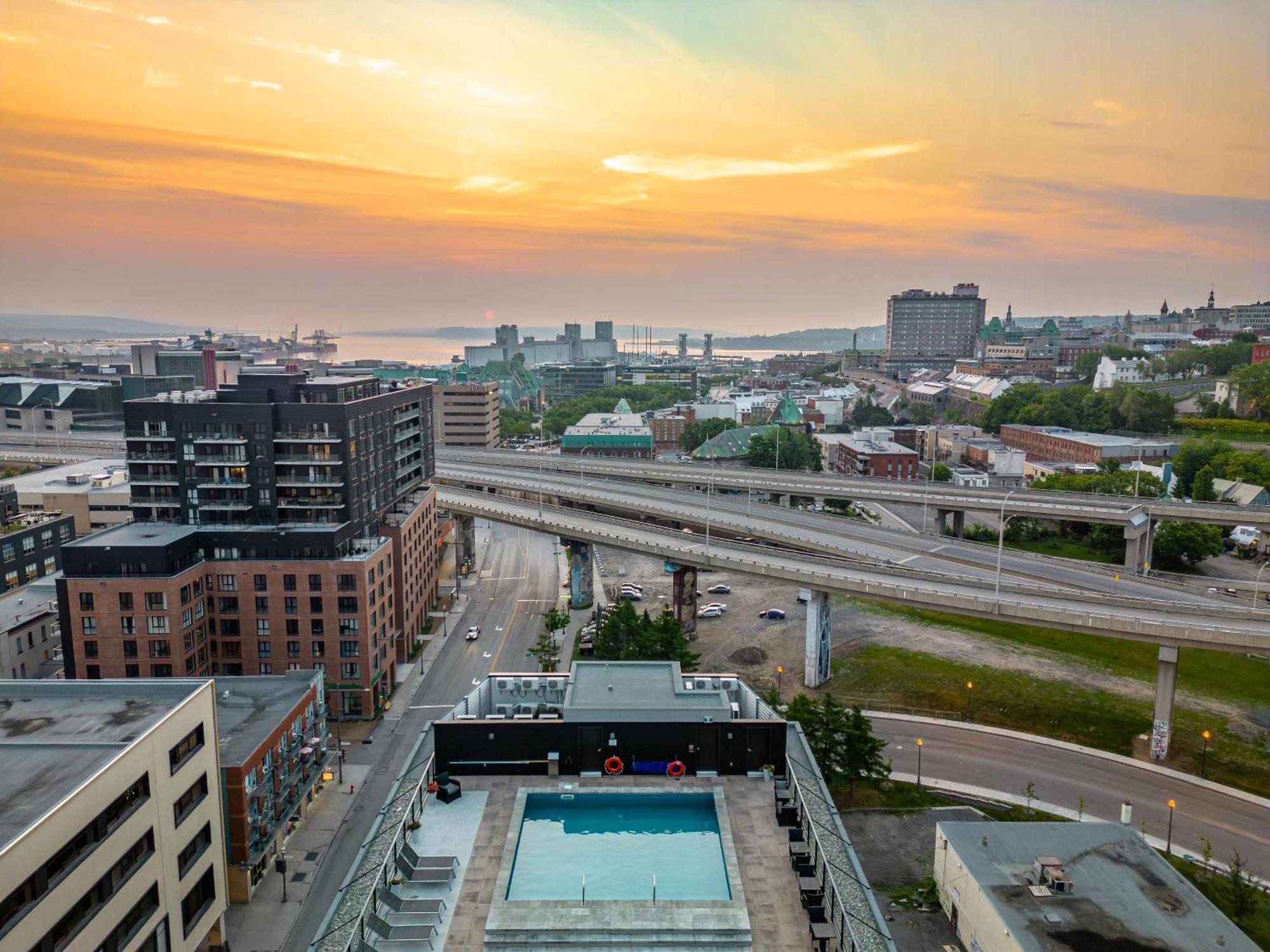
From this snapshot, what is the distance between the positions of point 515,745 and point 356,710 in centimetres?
3193

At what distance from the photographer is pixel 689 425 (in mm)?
199750

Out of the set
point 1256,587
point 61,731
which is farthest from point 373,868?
point 1256,587

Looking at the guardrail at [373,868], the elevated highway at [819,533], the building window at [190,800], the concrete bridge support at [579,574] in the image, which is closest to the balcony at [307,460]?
the concrete bridge support at [579,574]

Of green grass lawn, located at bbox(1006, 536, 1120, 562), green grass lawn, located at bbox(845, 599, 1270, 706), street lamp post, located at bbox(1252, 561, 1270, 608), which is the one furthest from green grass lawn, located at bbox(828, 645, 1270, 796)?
green grass lawn, located at bbox(1006, 536, 1120, 562)

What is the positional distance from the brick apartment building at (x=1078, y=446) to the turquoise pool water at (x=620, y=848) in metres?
126

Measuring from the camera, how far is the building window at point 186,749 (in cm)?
3209

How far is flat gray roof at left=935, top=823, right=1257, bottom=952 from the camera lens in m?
31.1

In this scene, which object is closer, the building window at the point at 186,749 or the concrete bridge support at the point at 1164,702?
the building window at the point at 186,749

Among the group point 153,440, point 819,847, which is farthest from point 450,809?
point 153,440

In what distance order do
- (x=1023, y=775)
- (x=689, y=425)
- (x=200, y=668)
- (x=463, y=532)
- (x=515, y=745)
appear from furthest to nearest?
(x=689, y=425) → (x=463, y=532) → (x=200, y=668) → (x=1023, y=775) → (x=515, y=745)

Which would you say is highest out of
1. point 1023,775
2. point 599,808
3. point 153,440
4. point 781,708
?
point 153,440

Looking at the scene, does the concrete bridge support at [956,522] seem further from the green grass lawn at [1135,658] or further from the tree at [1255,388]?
the tree at [1255,388]

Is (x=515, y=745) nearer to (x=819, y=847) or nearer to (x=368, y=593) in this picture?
(x=819, y=847)

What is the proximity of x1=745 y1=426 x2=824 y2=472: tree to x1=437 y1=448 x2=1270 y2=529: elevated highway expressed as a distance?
37.3 m
